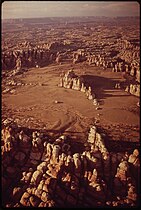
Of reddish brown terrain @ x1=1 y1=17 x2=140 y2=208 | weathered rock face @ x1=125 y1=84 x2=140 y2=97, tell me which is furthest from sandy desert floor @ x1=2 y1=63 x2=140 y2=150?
weathered rock face @ x1=125 y1=84 x2=140 y2=97

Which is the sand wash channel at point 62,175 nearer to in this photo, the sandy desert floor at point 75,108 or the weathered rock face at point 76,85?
the sandy desert floor at point 75,108

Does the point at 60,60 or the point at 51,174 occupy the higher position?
the point at 60,60

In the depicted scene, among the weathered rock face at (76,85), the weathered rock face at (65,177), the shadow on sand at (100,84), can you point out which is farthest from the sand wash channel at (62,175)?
the shadow on sand at (100,84)

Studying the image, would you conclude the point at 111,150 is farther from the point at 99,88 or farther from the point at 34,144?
the point at 99,88

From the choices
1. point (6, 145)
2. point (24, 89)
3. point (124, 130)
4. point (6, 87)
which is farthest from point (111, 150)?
point (6, 87)

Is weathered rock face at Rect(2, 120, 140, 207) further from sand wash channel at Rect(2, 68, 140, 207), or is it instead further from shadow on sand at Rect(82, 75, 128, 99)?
shadow on sand at Rect(82, 75, 128, 99)

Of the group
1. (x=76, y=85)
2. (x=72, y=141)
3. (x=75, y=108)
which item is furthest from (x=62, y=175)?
(x=76, y=85)
